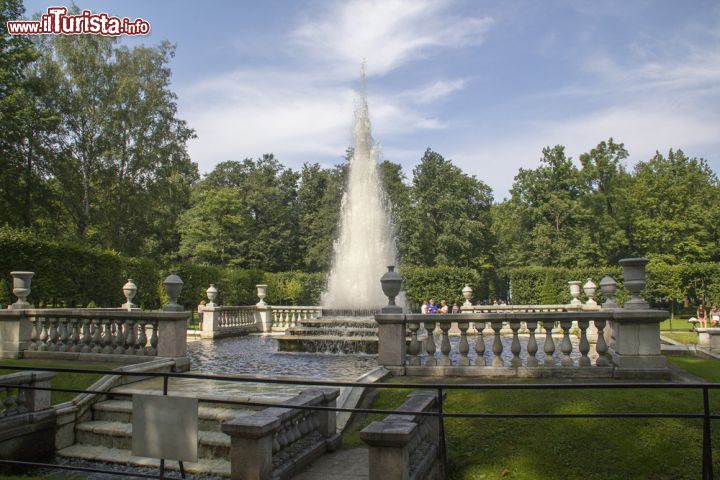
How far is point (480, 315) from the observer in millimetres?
9617

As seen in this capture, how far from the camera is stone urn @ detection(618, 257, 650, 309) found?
9141 millimetres

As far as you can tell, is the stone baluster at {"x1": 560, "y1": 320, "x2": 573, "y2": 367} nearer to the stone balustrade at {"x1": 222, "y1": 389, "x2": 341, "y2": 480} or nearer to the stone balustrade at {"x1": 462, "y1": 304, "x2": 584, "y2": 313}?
the stone balustrade at {"x1": 222, "y1": 389, "x2": 341, "y2": 480}

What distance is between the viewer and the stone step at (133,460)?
6.71m

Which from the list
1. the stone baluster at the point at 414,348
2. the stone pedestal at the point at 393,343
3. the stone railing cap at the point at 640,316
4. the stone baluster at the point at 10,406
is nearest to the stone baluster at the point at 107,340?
the stone baluster at the point at 10,406

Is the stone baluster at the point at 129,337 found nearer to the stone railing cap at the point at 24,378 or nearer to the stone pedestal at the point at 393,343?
the stone railing cap at the point at 24,378

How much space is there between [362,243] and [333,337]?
9.35 metres

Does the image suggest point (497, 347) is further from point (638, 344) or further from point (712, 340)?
point (712, 340)

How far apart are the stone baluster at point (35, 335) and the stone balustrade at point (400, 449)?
1014 cm

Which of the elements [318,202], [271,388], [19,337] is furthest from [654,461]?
[318,202]

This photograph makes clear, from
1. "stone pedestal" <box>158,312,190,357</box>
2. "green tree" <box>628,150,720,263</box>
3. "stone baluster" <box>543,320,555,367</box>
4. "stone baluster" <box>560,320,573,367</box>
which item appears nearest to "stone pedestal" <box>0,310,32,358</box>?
"stone pedestal" <box>158,312,190,357</box>

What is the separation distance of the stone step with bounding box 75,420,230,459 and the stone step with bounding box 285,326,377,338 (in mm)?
8665

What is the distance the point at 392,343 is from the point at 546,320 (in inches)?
107

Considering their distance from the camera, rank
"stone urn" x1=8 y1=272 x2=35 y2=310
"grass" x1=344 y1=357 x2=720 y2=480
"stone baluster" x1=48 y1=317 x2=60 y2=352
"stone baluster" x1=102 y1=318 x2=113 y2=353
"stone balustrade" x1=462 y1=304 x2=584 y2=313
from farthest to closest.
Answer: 1. "stone balustrade" x1=462 y1=304 x2=584 y2=313
2. "stone urn" x1=8 y1=272 x2=35 y2=310
3. "stone baluster" x1=48 y1=317 x2=60 y2=352
4. "stone baluster" x1=102 y1=318 x2=113 y2=353
5. "grass" x1=344 y1=357 x2=720 y2=480

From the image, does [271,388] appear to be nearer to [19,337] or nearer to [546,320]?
[546,320]
